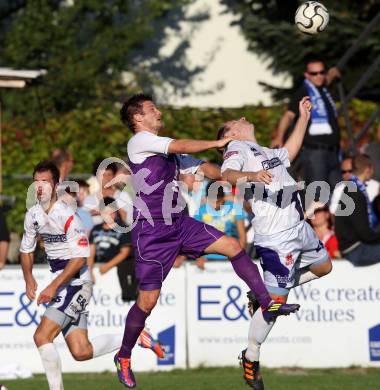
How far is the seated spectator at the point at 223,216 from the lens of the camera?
14531 millimetres

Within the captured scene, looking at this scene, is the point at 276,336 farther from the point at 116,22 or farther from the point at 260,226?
the point at 116,22

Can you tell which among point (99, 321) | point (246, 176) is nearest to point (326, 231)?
point (99, 321)

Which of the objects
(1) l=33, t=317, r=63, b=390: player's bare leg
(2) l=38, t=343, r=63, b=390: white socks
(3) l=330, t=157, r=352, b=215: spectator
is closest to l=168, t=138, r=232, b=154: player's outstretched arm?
(1) l=33, t=317, r=63, b=390: player's bare leg

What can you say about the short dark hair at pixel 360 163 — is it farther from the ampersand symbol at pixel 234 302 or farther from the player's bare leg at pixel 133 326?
the player's bare leg at pixel 133 326

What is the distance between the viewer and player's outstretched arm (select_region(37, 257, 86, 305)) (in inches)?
421

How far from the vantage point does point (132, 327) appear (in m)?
10.7

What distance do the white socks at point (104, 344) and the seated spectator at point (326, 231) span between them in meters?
3.56

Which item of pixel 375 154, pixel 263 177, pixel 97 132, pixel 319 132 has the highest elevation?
pixel 97 132

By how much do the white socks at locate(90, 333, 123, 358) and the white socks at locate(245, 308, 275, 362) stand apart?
1708mm

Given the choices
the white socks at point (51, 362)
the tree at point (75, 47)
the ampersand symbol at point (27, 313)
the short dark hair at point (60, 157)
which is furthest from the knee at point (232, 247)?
the tree at point (75, 47)

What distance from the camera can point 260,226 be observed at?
10.9 metres

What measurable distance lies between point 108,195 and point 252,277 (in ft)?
14.4

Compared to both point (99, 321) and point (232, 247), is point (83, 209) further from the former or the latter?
point (232, 247)

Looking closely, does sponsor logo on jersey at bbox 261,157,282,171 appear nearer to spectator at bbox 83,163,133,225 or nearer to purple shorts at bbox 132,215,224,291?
purple shorts at bbox 132,215,224,291
